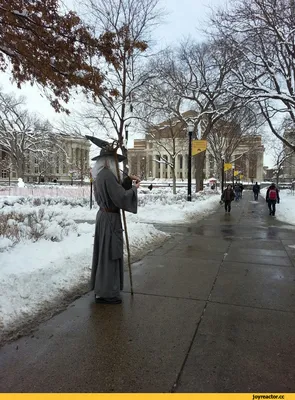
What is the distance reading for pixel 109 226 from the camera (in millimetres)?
4309

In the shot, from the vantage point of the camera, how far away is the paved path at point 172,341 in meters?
2.64

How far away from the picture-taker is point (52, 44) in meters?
6.35

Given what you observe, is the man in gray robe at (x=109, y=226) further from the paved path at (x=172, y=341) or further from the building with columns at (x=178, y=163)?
the building with columns at (x=178, y=163)

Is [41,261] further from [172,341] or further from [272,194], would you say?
[272,194]

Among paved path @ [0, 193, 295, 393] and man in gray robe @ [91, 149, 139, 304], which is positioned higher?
man in gray robe @ [91, 149, 139, 304]

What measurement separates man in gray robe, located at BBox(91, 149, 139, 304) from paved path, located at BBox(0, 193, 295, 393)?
0.28m

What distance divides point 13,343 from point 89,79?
218 inches

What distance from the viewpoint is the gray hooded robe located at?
164 inches

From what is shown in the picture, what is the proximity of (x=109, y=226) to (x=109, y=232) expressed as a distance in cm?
8

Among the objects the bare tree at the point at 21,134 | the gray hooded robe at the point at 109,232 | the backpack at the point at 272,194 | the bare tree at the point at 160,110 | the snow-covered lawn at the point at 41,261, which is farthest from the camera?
the bare tree at the point at 21,134

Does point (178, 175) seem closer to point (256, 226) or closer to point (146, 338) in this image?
point (256, 226)

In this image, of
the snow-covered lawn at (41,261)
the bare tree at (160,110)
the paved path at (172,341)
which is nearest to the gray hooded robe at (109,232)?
the paved path at (172,341)

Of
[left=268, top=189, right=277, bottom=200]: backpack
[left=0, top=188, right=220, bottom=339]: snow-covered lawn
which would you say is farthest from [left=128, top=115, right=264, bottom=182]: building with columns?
[left=0, top=188, right=220, bottom=339]: snow-covered lawn

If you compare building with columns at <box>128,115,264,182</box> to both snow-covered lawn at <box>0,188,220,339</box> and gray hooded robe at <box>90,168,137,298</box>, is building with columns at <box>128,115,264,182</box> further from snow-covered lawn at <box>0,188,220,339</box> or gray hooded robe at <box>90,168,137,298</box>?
gray hooded robe at <box>90,168,137,298</box>
